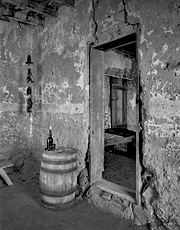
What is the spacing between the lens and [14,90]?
4219 mm

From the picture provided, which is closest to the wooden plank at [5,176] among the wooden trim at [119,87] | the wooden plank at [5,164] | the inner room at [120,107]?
the wooden plank at [5,164]

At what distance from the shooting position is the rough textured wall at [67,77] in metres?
3.01

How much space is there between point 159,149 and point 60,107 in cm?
204

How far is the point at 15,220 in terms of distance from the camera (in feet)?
7.77

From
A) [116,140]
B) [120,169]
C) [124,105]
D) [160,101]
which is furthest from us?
[124,105]

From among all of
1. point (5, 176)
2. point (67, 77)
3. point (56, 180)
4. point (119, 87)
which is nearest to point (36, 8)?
point (67, 77)

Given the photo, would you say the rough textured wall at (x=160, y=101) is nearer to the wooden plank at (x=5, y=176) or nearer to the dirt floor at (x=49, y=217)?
the dirt floor at (x=49, y=217)

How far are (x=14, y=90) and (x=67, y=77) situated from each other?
160cm

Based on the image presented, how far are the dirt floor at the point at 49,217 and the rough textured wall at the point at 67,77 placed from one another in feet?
2.40

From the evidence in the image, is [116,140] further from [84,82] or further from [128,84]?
[128,84]

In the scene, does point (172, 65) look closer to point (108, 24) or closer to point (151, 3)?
point (151, 3)

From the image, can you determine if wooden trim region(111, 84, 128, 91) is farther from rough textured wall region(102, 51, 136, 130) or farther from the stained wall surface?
the stained wall surface

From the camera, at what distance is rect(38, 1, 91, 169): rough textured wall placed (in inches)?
119

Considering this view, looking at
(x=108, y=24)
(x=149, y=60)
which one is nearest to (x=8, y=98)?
(x=108, y=24)
